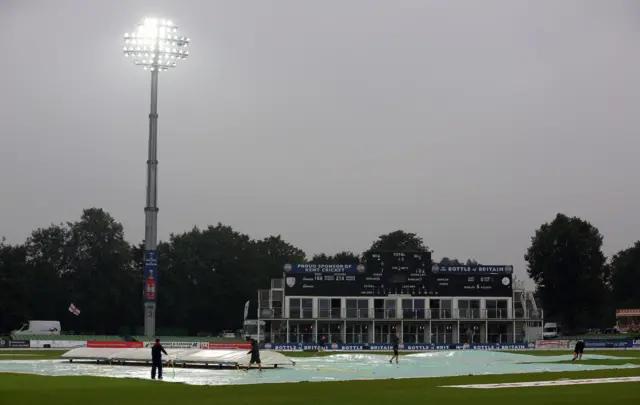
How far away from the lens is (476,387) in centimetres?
3244

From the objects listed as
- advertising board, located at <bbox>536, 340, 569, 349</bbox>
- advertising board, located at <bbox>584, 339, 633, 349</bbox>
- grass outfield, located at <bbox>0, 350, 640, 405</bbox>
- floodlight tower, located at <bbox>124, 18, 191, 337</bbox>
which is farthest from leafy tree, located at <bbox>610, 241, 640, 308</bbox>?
grass outfield, located at <bbox>0, 350, 640, 405</bbox>

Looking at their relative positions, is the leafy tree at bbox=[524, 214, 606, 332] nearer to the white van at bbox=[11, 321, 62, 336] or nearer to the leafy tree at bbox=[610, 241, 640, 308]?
the leafy tree at bbox=[610, 241, 640, 308]

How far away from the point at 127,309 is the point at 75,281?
842 cm

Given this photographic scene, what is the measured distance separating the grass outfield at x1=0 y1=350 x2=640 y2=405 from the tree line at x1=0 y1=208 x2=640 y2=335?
91.0 m

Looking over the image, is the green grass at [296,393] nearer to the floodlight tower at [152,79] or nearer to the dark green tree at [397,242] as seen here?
the floodlight tower at [152,79]

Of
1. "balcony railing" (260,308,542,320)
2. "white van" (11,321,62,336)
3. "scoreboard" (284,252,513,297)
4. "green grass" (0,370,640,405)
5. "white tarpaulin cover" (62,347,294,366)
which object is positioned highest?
"scoreboard" (284,252,513,297)

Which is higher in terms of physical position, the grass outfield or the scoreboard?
the scoreboard

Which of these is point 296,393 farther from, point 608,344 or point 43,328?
point 43,328

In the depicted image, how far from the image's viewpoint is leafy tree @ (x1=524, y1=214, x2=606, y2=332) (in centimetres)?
12762

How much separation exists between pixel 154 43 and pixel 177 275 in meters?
66.6

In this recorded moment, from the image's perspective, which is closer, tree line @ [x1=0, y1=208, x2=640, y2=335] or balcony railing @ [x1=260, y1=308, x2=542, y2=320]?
balcony railing @ [x1=260, y1=308, x2=542, y2=320]

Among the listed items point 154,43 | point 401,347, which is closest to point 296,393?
point 154,43

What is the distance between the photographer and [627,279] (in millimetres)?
156250

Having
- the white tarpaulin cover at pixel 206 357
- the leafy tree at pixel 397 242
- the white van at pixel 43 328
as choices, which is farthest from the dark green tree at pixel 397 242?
the white tarpaulin cover at pixel 206 357
